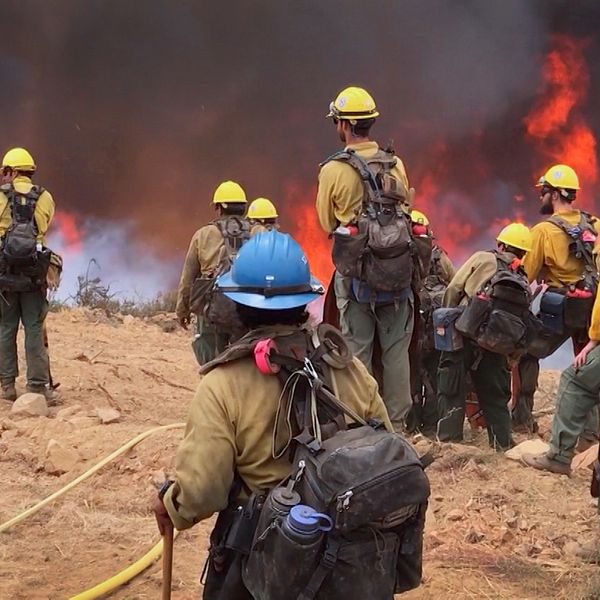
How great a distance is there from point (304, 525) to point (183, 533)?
2.79 m

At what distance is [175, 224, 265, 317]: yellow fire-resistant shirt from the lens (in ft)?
25.8

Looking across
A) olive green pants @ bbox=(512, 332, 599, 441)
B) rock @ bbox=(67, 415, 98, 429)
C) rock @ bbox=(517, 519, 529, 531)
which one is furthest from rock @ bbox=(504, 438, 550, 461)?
rock @ bbox=(67, 415, 98, 429)

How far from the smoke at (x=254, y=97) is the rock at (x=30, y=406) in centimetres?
519

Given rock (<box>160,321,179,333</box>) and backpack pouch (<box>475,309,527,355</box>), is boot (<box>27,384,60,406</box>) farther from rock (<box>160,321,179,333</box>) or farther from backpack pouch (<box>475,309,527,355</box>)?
rock (<box>160,321,179,333</box>)

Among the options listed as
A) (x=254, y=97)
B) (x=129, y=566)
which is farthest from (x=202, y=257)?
(x=254, y=97)

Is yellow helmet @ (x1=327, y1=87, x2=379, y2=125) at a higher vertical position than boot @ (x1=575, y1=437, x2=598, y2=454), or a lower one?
higher

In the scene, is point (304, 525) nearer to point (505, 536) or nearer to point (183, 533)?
point (505, 536)

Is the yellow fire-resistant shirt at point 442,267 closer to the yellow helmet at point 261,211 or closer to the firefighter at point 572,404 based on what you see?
the yellow helmet at point 261,211

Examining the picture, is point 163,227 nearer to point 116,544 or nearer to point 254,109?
point 254,109

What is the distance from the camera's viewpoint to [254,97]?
12781 millimetres

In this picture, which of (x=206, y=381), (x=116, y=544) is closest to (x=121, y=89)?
(x=116, y=544)

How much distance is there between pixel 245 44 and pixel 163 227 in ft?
8.66

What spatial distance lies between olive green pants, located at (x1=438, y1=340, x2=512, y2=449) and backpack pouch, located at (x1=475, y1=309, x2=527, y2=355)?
1.85 feet

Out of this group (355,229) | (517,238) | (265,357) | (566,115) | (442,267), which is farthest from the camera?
(566,115)
